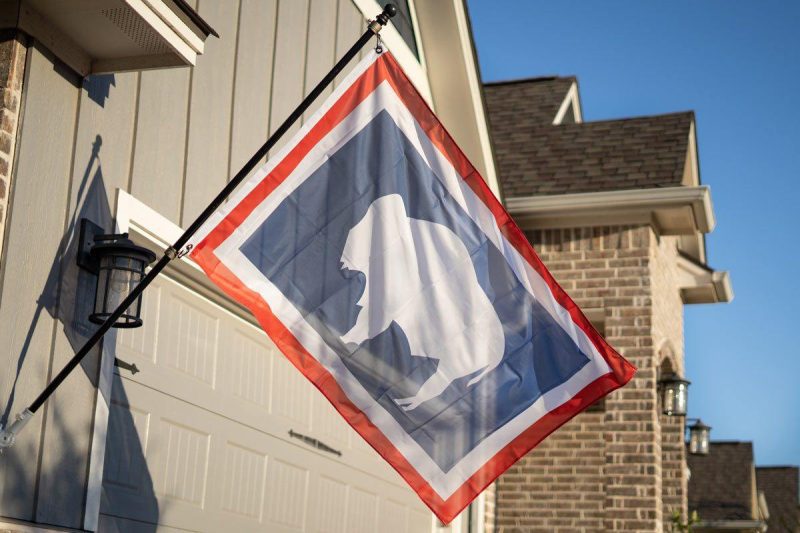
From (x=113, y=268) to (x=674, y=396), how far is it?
25.0 ft

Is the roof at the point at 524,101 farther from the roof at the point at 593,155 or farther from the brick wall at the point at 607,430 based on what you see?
the brick wall at the point at 607,430

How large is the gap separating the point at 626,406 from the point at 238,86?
5787mm

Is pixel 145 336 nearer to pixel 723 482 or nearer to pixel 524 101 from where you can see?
pixel 524 101

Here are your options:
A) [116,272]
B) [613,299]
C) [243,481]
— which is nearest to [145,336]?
[116,272]

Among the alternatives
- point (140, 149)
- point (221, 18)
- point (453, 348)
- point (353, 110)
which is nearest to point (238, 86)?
point (221, 18)

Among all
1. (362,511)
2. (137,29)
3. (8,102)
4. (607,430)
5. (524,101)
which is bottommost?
(362,511)

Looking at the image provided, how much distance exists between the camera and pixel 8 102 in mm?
4461

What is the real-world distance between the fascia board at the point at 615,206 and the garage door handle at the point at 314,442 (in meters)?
4.33

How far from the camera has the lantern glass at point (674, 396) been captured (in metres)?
11.2

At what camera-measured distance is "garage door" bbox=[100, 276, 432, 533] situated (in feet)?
18.3

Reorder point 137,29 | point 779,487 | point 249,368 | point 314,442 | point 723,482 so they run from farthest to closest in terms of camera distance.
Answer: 1. point 779,487
2. point 723,482
3. point 314,442
4. point 249,368
5. point 137,29

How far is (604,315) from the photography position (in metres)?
11.2

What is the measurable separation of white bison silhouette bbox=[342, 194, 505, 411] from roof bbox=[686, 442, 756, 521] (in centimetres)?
2334

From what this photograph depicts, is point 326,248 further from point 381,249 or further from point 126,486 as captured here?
point 126,486
